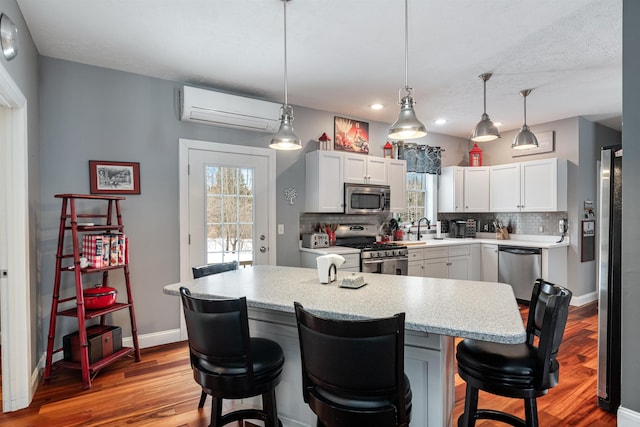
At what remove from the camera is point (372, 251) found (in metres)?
4.27

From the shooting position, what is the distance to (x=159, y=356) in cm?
325

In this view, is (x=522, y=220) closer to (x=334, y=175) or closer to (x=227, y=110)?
(x=334, y=175)

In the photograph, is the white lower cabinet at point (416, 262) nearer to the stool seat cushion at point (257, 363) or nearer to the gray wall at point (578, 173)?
the gray wall at point (578, 173)

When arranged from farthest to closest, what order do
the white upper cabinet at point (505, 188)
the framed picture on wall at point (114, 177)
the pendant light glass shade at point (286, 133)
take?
the white upper cabinet at point (505, 188)
the framed picture on wall at point (114, 177)
the pendant light glass shade at point (286, 133)

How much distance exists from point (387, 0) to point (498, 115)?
3292 mm

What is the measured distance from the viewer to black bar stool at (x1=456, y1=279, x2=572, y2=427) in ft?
4.88

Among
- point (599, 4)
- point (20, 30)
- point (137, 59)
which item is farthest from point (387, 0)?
point (20, 30)

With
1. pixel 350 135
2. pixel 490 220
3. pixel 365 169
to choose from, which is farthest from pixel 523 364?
pixel 490 220

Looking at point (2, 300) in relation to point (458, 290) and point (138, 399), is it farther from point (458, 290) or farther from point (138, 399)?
point (458, 290)

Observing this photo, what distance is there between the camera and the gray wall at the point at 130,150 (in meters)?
3.01

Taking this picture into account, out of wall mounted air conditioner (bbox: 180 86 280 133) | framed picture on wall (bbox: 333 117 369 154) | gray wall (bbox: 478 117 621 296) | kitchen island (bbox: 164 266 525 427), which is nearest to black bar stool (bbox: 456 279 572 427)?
kitchen island (bbox: 164 266 525 427)

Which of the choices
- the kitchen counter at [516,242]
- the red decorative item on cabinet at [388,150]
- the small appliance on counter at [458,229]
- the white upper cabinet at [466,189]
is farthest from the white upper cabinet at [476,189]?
the red decorative item on cabinet at [388,150]

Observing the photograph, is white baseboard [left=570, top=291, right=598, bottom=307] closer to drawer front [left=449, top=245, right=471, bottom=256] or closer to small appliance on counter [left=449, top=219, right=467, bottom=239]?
drawer front [left=449, top=245, right=471, bottom=256]

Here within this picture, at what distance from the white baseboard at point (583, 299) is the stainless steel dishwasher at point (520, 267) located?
0.62 metres
